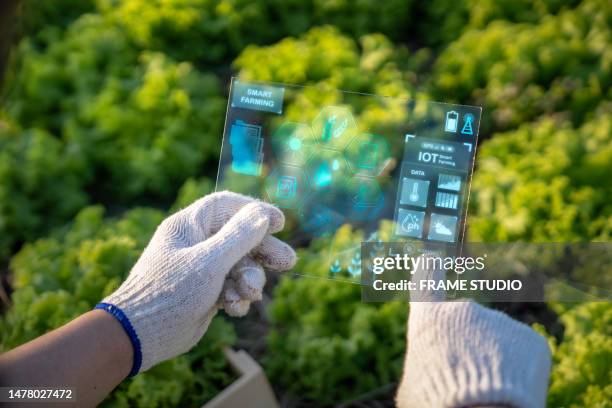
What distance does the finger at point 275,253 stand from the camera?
193 cm

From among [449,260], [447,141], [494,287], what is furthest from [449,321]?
[494,287]

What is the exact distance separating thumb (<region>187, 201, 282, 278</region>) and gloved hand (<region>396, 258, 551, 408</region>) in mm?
537

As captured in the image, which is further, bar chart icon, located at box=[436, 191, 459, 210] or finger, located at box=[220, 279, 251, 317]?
bar chart icon, located at box=[436, 191, 459, 210]

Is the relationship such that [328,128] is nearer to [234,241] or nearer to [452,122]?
[452,122]

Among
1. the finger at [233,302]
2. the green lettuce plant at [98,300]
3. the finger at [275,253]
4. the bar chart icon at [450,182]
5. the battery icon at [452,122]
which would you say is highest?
the battery icon at [452,122]

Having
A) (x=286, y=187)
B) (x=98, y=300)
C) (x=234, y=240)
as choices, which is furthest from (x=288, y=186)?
(x=98, y=300)

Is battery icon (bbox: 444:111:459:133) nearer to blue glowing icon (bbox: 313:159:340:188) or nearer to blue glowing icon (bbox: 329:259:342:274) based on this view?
blue glowing icon (bbox: 313:159:340:188)

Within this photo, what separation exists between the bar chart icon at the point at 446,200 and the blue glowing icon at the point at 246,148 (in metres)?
0.66

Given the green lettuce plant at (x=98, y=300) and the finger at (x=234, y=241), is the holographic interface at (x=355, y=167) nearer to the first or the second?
the finger at (x=234, y=241)

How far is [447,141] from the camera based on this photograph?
205 centimetres

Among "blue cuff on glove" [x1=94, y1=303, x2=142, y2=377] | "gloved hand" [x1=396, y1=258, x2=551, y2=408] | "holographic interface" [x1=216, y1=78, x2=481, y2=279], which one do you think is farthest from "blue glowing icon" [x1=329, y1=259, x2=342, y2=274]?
"blue cuff on glove" [x1=94, y1=303, x2=142, y2=377]

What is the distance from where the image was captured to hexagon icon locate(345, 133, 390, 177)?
218 cm

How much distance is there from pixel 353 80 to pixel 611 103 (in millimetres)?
1281

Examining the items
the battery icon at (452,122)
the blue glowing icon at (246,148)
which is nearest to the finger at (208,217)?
the blue glowing icon at (246,148)
